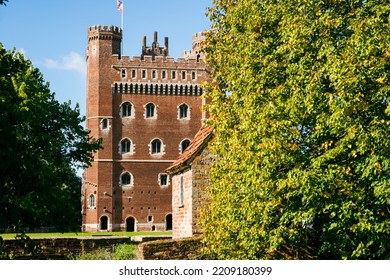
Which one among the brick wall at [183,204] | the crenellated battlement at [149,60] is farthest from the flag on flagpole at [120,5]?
the brick wall at [183,204]

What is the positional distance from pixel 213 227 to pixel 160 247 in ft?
7.14

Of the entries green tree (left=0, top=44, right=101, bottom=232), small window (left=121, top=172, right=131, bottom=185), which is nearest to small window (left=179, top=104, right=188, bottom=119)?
small window (left=121, top=172, right=131, bottom=185)

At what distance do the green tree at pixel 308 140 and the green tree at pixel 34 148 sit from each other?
4654 mm

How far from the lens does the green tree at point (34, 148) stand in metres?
12.0

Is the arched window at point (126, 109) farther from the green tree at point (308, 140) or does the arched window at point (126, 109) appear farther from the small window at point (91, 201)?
the green tree at point (308, 140)

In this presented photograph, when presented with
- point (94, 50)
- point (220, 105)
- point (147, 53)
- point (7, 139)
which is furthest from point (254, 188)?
point (147, 53)

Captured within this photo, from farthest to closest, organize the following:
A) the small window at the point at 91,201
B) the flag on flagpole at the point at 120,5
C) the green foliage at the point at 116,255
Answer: the small window at the point at 91,201 → the flag on flagpole at the point at 120,5 → the green foliage at the point at 116,255

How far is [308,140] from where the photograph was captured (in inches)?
584

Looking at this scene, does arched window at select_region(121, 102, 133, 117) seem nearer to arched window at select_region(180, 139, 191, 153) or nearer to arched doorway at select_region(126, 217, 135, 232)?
arched window at select_region(180, 139, 191, 153)

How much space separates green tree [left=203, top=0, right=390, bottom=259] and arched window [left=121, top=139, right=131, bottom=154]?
146 feet

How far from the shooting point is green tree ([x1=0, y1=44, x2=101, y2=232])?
12039 mm

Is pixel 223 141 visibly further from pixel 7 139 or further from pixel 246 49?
pixel 7 139

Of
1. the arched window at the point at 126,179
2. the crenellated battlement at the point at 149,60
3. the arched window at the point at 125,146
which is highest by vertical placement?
the crenellated battlement at the point at 149,60

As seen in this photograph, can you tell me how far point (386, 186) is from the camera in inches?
522
